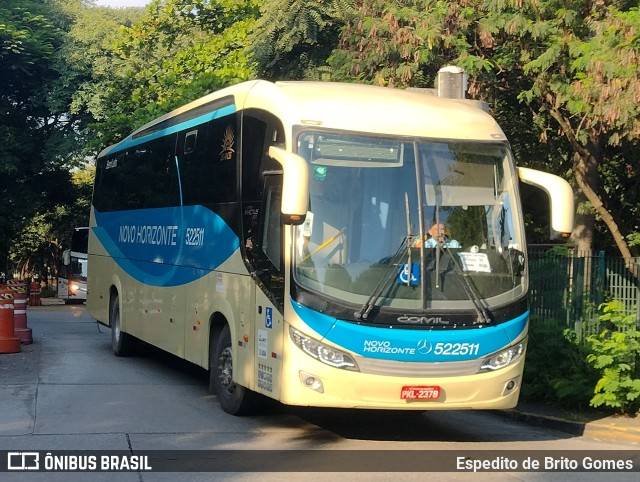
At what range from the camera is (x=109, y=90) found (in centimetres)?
3453

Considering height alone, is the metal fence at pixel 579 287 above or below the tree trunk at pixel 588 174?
below

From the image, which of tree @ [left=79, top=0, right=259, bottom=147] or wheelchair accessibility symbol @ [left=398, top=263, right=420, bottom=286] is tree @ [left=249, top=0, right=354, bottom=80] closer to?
tree @ [left=79, top=0, right=259, bottom=147]

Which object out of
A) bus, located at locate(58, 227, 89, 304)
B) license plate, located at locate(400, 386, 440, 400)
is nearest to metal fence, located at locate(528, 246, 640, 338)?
license plate, located at locate(400, 386, 440, 400)

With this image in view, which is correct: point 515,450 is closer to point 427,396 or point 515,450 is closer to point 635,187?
point 427,396

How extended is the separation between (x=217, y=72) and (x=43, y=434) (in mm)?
20037

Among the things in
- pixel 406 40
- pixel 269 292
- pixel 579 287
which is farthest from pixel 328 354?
pixel 406 40

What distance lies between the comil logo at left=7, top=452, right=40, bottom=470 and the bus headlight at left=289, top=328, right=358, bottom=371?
2.59 metres

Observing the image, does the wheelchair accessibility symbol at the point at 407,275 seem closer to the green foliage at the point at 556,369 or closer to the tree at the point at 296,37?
the green foliage at the point at 556,369

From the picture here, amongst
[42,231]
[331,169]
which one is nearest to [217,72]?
[331,169]

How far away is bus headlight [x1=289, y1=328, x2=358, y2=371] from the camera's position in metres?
9.45

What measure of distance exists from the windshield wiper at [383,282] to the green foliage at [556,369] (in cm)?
388

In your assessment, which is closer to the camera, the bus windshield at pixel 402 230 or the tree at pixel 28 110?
the bus windshield at pixel 402 230

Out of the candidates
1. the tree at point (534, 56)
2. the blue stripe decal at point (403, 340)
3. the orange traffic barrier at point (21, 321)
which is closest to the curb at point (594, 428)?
the blue stripe decal at point (403, 340)

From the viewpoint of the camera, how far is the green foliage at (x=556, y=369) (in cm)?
1243
